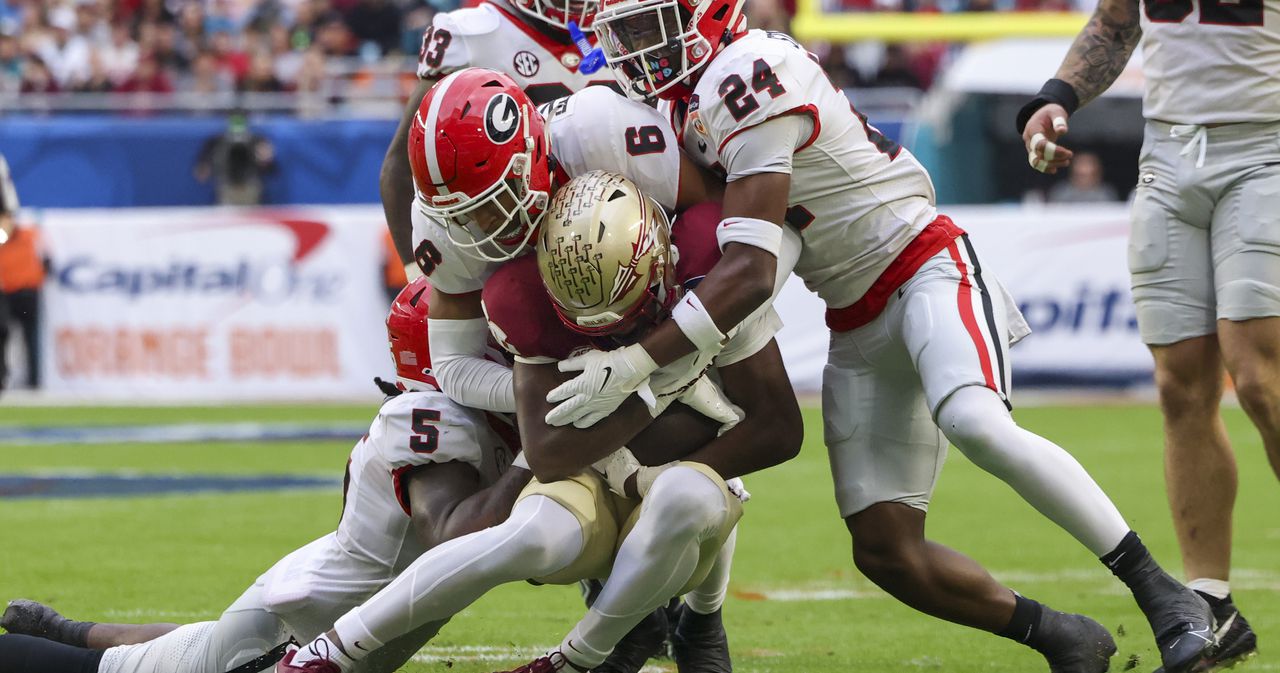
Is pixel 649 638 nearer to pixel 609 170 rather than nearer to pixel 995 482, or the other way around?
pixel 609 170

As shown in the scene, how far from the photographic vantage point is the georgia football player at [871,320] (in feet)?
11.3

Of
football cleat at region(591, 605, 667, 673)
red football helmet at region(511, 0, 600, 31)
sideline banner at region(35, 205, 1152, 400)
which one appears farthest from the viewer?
sideline banner at region(35, 205, 1152, 400)

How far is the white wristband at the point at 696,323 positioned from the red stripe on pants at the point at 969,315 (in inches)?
23.9

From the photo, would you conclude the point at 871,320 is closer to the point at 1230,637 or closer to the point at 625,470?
the point at 625,470

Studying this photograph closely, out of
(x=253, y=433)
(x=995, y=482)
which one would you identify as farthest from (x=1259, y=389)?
(x=253, y=433)

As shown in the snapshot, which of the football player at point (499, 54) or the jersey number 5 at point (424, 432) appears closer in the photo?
the jersey number 5 at point (424, 432)

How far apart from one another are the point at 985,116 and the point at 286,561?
11720mm

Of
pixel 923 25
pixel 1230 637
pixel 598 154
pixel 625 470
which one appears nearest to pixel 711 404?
pixel 625 470

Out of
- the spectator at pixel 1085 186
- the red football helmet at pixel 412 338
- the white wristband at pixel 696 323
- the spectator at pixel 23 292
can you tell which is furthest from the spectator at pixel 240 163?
the white wristband at pixel 696 323

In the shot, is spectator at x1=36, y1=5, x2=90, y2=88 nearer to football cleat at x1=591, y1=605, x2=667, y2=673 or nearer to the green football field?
the green football field

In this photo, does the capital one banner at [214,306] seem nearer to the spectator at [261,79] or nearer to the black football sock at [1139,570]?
the spectator at [261,79]

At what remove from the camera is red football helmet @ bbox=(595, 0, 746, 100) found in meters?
3.65

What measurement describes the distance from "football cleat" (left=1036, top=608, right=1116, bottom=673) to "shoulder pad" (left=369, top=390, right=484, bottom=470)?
53.5 inches

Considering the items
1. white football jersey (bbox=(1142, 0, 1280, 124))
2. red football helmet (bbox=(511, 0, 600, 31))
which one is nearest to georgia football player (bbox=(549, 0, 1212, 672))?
white football jersey (bbox=(1142, 0, 1280, 124))
